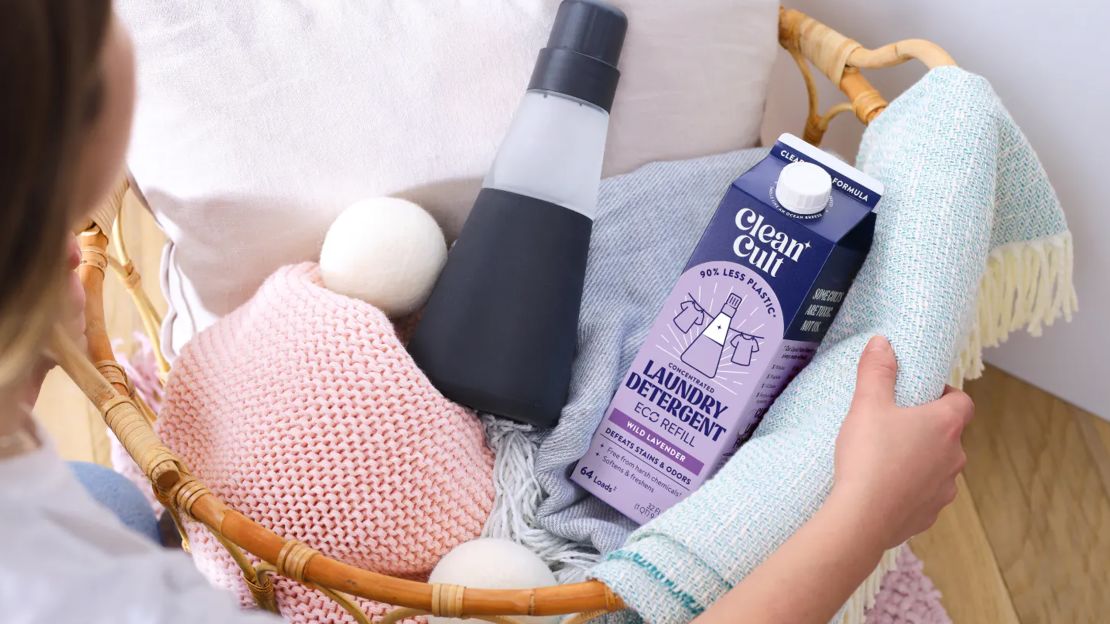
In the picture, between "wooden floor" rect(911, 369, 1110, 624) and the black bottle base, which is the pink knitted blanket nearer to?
the black bottle base

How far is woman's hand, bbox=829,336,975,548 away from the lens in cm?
44

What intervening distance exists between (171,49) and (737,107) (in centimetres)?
40

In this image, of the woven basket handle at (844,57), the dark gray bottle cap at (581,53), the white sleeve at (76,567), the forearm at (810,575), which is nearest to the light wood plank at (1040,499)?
the woven basket handle at (844,57)

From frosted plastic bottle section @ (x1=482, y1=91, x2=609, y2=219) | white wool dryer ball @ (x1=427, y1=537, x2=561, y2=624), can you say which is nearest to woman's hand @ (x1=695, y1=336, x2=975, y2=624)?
white wool dryer ball @ (x1=427, y1=537, x2=561, y2=624)

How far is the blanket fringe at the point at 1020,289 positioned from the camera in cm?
61

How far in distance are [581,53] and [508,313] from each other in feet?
0.56

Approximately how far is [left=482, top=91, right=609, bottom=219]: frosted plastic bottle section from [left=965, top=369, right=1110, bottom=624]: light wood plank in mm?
534

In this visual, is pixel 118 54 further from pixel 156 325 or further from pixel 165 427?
pixel 156 325

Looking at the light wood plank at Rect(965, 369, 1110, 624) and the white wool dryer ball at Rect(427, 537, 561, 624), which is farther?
the light wood plank at Rect(965, 369, 1110, 624)

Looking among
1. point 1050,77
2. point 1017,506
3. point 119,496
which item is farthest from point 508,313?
point 1017,506

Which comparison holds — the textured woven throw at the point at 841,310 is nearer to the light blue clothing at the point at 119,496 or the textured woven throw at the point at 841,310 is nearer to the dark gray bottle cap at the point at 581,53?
the dark gray bottle cap at the point at 581,53

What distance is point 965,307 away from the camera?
0.53m

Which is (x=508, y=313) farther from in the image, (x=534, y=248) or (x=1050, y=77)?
(x=1050, y=77)

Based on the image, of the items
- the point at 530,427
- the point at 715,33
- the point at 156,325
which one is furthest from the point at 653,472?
the point at 156,325
